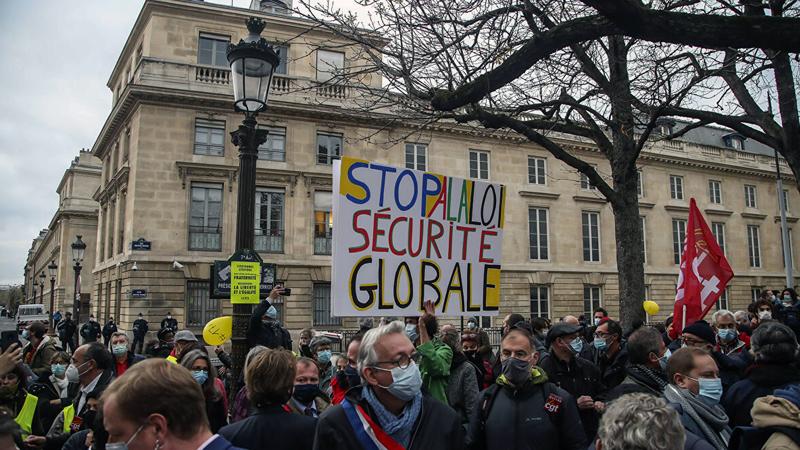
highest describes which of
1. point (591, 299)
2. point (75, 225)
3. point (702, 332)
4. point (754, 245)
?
point (75, 225)

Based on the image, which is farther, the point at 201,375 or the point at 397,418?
the point at 201,375

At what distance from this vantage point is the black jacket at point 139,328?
20.2 meters

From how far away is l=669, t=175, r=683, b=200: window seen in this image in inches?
1316

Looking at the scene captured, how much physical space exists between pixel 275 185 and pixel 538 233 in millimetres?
13539

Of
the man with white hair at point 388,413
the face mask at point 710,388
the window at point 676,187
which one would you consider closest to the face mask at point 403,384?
the man with white hair at point 388,413

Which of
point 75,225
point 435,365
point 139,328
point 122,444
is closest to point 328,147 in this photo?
point 139,328

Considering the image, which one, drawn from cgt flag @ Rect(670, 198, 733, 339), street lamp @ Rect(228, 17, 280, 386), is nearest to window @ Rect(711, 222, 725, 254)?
cgt flag @ Rect(670, 198, 733, 339)

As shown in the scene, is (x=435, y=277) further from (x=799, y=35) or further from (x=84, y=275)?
(x=84, y=275)

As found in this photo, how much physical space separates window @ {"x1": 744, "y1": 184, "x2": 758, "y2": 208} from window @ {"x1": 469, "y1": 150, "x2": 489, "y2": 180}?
20.2 m

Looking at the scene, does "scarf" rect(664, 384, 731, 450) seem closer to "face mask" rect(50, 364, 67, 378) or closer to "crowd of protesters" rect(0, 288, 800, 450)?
"crowd of protesters" rect(0, 288, 800, 450)

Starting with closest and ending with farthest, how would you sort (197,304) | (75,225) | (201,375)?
(201,375)
(197,304)
(75,225)

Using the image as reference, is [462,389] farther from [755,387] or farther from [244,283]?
[244,283]

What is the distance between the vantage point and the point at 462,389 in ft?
15.0

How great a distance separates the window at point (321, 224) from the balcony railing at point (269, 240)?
60.6 inches
